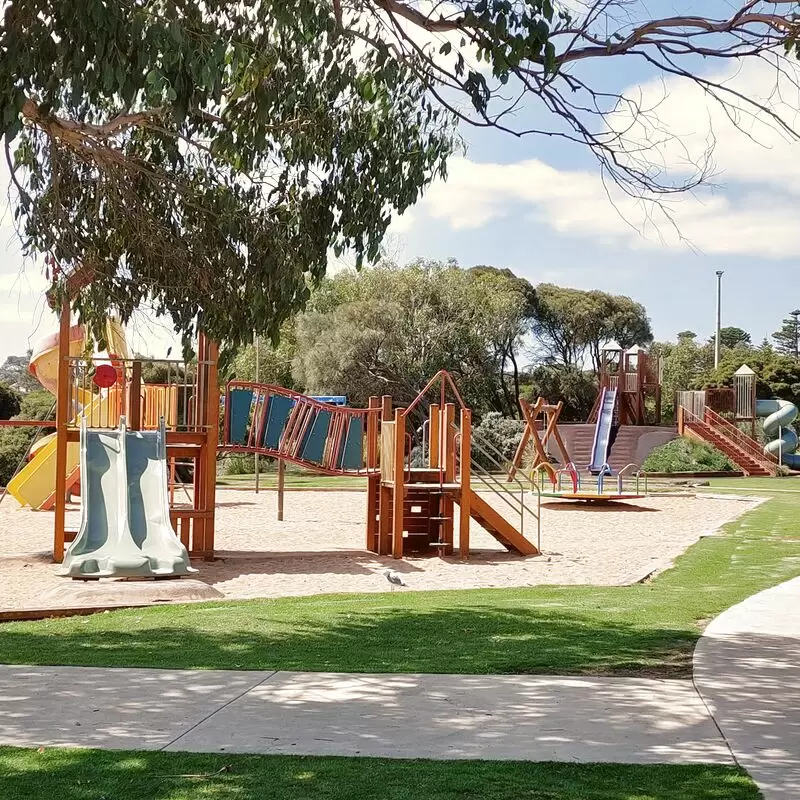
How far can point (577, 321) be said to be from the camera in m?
67.2

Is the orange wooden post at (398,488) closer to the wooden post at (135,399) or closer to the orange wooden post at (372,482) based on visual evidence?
the orange wooden post at (372,482)

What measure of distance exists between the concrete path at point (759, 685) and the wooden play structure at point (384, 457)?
7.25m

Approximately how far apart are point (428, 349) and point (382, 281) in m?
4.04

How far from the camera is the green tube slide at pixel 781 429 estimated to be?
45.7m

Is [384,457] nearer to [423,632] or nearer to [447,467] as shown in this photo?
[447,467]

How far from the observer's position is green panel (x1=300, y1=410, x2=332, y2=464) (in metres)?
18.5

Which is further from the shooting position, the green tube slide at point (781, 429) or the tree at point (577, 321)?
the tree at point (577, 321)

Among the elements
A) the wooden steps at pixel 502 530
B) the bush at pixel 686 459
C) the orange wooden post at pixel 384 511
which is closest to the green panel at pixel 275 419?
the orange wooden post at pixel 384 511

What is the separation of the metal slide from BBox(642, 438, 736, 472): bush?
2776 centimetres

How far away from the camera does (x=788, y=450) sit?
46.9 metres

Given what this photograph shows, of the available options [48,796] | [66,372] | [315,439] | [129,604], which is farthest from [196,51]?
[315,439]

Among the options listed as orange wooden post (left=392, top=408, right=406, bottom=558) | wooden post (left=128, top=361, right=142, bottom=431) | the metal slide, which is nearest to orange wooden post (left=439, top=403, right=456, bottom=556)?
orange wooden post (left=392, top=408, right=406, bottom=558)

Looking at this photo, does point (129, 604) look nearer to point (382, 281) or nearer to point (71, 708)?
point (71, 708)

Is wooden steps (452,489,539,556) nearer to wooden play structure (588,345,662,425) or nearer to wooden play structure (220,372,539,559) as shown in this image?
wooden play structure (220,372,539,559)
